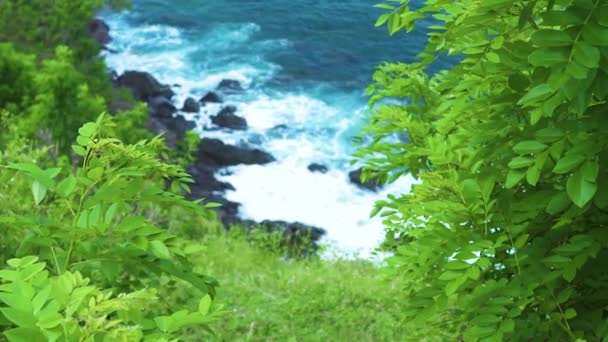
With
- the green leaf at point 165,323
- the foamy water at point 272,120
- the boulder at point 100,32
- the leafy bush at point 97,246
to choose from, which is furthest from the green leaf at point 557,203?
the boulder at point 100,32

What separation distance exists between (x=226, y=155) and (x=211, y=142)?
0.59m

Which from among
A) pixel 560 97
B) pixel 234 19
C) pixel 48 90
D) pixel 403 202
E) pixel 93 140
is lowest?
pixel 234 19

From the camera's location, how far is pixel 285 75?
25000mm

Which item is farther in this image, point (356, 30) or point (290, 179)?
point (356, 30)

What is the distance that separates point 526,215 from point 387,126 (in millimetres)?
1615

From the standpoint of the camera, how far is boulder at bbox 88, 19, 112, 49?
27578 millimetres

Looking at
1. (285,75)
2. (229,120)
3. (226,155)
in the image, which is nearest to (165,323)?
(226,155)

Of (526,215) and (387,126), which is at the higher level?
(526,215)

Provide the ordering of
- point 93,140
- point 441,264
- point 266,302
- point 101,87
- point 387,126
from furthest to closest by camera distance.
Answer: point 101,87 < point 266,302 < point 387,126 < point 441,264 < point 93,140

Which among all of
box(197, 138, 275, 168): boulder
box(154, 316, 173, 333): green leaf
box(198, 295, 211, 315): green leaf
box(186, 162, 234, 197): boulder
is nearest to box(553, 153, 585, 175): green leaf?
box(198, 295, 211, 315): green leaf

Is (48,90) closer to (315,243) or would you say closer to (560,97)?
(315,243)

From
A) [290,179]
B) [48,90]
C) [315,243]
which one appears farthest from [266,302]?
[290,179]

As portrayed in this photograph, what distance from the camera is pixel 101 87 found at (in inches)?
787

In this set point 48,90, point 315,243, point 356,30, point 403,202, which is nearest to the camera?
point 403,202
